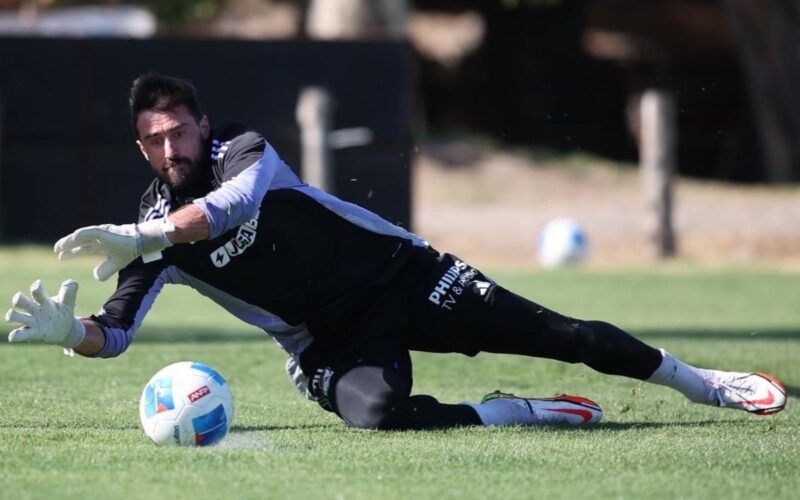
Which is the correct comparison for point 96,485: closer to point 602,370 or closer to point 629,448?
point 629,448

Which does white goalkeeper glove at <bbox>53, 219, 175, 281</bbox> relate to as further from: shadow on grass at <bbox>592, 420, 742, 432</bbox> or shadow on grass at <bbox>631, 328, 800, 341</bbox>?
shadow on grass at <bbox>631, 328, 800, 341</bbox>

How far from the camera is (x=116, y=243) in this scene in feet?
18.9

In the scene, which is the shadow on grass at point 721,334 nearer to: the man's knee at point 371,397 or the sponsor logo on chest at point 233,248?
the man's knee at point 371,397

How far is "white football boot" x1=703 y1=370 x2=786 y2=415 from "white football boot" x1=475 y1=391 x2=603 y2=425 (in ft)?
1.89

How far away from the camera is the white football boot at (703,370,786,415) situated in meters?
6.85

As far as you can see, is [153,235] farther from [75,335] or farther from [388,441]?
[388,441]

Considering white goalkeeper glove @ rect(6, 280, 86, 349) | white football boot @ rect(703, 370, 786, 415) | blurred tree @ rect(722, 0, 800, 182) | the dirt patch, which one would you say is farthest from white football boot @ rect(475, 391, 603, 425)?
blurred tree @ rect(722, 0, 800, 182)

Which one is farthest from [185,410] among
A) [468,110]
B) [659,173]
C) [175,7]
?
[468,110]

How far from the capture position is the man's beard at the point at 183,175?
6.27 meters

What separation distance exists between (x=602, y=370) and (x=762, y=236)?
46.0 ft

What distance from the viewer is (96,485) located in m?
5.09

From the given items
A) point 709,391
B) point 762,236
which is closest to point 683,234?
point 762,236

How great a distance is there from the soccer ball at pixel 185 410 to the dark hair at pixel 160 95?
3.65 ft

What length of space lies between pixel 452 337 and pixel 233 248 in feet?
3.60
